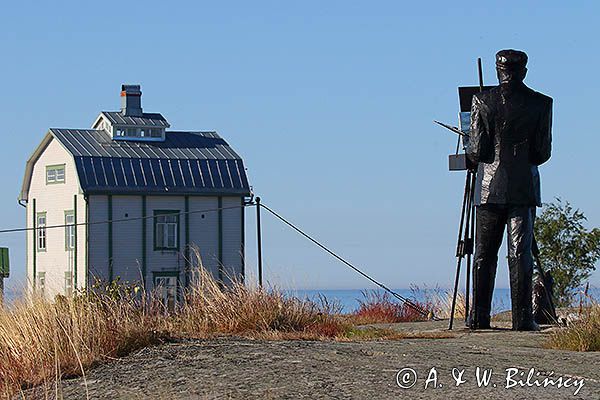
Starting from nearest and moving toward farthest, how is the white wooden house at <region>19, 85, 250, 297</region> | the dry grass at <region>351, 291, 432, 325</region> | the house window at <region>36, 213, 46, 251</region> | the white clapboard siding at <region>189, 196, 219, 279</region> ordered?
the dry grass at <region>351, 291, 432, 325</region> → the white wooden house at <region>19, 85, 250, 297</region> → the white clapboard siding at <region>189, 196, 219, 279</region> → the house window at <region>36, 213, 46, 251</region>

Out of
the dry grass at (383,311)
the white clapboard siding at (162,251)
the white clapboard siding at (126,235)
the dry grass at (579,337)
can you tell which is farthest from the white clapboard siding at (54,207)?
the dry grass at (579,337)

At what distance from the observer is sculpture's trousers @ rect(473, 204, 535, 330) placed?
12.1 metres

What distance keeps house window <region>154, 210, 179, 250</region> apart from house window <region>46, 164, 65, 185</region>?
16.0ft

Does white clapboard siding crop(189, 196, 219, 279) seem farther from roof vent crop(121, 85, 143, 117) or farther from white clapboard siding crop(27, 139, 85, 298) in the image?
roof vent crop(121, 85, 143, 117)

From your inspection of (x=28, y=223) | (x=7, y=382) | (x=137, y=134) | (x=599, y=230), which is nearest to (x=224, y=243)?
(x=137, y=134)

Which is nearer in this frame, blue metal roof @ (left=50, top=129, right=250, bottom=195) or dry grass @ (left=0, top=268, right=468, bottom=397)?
dry grass @ (left=0, top=268, right=468, bottom=397)

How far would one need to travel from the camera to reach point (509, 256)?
12172 millimetres

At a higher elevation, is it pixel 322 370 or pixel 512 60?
pixel 512 60

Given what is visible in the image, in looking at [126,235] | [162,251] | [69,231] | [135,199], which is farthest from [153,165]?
[69,231]

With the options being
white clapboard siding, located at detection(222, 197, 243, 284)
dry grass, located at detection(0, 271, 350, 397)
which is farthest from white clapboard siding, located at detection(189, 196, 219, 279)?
dry grass, located at detection(0, 271, 350, 397)

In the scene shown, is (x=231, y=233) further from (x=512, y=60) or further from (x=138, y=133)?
(x=512, y=60)

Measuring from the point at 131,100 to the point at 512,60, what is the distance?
49467 mm

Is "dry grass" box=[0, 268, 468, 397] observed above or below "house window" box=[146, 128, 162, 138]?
below

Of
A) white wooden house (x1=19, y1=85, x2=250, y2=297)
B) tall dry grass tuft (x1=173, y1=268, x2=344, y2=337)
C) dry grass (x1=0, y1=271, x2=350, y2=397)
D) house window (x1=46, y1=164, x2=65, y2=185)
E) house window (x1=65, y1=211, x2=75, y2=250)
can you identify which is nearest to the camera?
dry grass (x1=0, y1=271, x2=350, y2=397)
